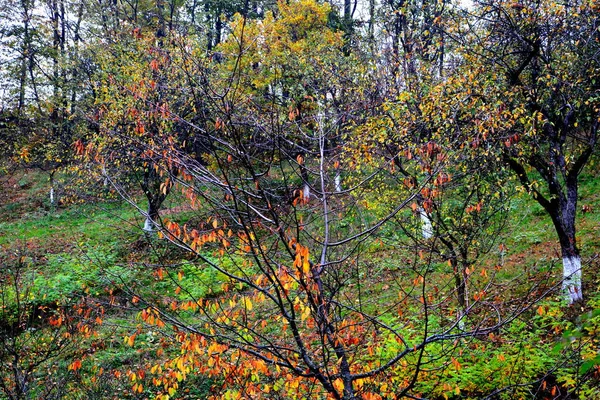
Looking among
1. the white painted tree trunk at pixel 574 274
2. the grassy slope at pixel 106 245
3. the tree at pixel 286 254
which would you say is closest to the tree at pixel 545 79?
the white painted tree trunk at pixel 574 274

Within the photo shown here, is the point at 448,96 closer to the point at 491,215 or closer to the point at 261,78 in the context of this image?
the point at 491,215

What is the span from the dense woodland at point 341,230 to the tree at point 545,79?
57 mm

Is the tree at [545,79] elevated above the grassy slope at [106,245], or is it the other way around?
the tree at [545,79]

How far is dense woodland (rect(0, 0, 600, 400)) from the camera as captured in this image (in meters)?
4.50

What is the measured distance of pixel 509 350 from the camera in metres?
8.27

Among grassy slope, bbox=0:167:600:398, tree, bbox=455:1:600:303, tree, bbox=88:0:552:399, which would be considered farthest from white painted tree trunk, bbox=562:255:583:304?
tree, bbox=88:0:552:399

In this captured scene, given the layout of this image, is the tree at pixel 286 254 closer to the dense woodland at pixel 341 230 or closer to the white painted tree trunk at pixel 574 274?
the dense woodland at pixel 341 230

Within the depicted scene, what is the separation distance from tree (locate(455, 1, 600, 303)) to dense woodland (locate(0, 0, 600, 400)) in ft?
0.19

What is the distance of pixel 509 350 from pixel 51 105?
1006 inches

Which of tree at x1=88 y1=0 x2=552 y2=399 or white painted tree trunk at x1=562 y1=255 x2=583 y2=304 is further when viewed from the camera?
white painted tree trunk at x1=562 y1=255 x2=583 y2=304

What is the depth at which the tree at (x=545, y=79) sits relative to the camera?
8.93 m

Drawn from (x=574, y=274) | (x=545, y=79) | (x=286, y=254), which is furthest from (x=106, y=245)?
(x=545, y=79)

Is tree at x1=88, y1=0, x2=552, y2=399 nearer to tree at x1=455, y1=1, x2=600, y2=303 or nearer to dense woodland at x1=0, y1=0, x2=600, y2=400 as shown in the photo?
dense woodland at x1=0, y1=0, x2=600, y2=400

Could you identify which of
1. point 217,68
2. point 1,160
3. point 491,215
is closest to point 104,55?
point 217,68
